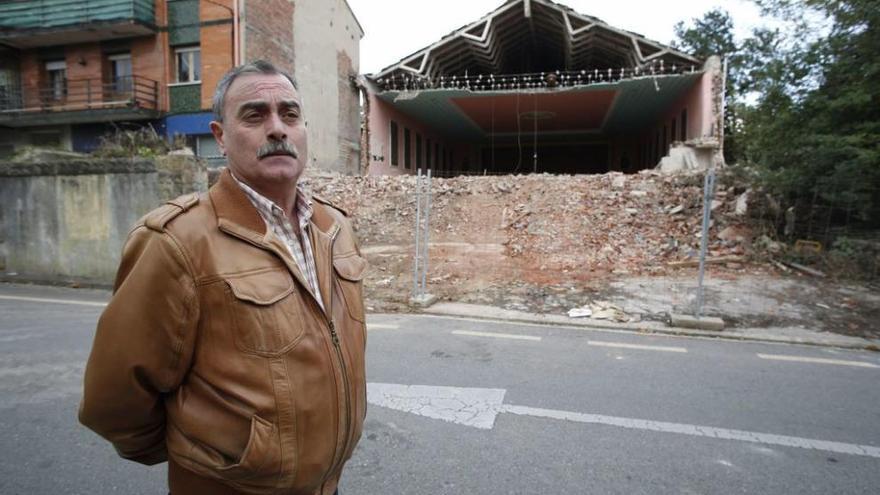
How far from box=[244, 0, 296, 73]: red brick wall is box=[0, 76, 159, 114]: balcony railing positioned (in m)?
4.23

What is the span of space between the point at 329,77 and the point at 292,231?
23853mm

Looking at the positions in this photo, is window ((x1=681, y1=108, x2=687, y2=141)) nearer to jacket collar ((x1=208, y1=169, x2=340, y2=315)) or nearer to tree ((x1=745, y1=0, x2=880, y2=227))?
tree ((x1=745, y1=0, x2=880, y2=227))

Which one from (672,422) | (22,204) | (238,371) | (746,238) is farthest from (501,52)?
(238,371)

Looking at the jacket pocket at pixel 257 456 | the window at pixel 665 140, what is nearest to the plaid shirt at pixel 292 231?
the jacket pocket at pixel 257 456

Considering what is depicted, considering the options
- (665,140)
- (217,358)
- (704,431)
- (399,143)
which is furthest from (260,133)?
(665,140)

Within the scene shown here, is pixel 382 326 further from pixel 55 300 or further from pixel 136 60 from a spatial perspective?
pixel 136 60

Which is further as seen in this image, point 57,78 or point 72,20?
point 57,78

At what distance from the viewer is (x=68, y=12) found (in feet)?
60.7

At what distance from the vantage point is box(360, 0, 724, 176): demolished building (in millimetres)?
16656

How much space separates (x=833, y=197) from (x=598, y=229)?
4515 mm

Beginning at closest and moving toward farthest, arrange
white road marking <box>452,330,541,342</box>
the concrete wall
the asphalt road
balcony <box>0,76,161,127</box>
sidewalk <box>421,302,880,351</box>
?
1. the asphalt road
2. white road marking <box>452,330,541,342</box>
3. sidewalk <box>421,302,880,351</box>
4. the concrete wall
5. balcony <box>0,76,161,127</box>

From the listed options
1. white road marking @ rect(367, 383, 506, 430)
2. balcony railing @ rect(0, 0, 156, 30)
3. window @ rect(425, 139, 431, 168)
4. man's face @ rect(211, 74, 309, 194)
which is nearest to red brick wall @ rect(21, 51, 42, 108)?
balcony railing @ rect(0, 0, 156, 30)

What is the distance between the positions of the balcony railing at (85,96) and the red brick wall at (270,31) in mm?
4228

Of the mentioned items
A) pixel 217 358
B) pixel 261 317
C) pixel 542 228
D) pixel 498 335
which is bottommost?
pixel 498 335
